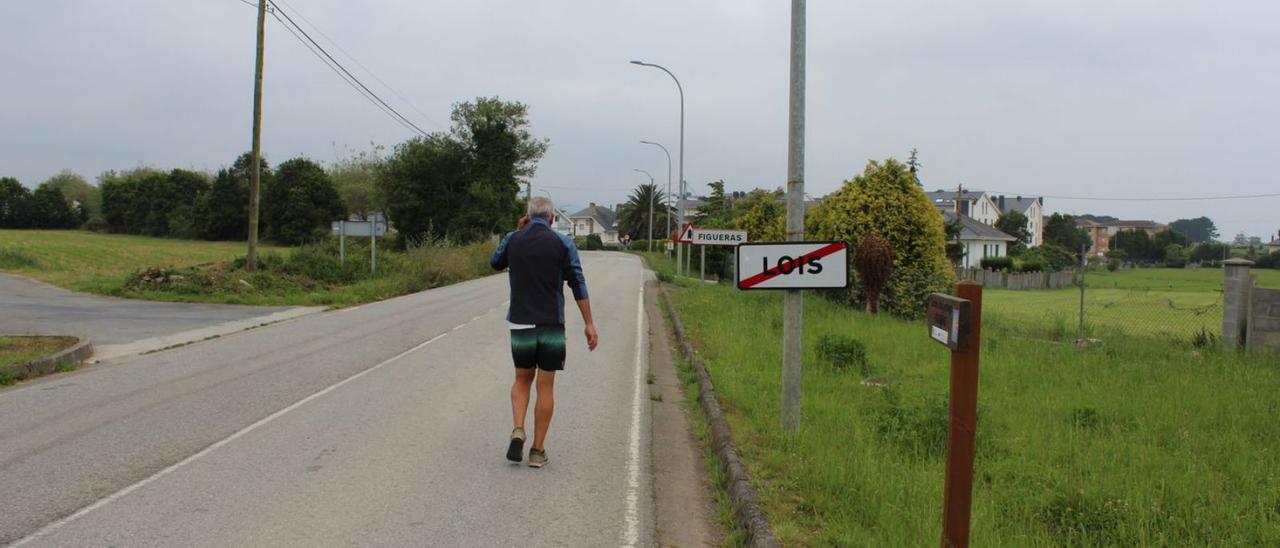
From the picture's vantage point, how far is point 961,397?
11.2 feet

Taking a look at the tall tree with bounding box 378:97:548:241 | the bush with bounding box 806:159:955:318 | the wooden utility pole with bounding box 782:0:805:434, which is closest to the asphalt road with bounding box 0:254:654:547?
the wooden utility pole with bounding box 782:0:805:434

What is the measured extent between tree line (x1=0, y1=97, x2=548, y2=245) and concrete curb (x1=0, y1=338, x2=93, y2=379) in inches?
1375

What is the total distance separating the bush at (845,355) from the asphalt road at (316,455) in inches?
92.6

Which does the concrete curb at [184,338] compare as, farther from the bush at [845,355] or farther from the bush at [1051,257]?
the bush at [1051,257]

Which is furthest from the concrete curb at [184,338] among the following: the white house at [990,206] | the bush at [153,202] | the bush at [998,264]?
the white house at [990,206]

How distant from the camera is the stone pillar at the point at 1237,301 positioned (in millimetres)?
11820

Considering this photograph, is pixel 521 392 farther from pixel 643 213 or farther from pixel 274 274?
pixel 643 213

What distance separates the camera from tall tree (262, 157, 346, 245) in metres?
70.4

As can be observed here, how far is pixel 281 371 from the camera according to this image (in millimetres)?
10531

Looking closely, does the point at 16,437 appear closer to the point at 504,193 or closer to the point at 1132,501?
the point at 1132,501

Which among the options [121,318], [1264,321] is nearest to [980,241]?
[1264,321]

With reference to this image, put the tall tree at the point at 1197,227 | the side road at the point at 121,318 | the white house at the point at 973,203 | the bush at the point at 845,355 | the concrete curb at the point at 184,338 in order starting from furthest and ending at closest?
the tall tree at the point at 1197,227 → the white house at the point at 973,203 → the side road at the point at 121,318 → the concrete curb at the point at 184,338 → the bush at the point at 845,355

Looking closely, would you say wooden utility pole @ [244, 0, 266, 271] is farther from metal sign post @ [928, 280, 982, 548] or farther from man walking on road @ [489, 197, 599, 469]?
metal sign post @ [928, 280, 982, 548]

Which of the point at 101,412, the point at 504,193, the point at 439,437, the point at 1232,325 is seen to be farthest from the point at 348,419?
the point at 504,193
